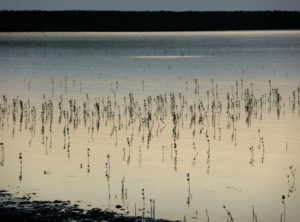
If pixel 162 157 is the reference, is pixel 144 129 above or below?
above

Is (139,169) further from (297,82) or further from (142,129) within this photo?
(297,82)

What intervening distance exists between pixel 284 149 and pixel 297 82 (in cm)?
2171

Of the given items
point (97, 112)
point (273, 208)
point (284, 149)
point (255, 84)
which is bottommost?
point (273, 208)

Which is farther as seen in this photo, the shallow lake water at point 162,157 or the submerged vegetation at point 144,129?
the submerged vegetation at point 144,129

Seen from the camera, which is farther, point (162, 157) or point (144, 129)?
point (144, 129)

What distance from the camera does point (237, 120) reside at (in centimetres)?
2508

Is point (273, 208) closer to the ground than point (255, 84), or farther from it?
closer to the ground

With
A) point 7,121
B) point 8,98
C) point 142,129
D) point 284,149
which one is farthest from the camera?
point 8,98

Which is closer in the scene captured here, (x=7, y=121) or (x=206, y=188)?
(x=206, y=188)

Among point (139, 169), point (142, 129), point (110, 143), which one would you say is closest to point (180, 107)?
point (142, 129)

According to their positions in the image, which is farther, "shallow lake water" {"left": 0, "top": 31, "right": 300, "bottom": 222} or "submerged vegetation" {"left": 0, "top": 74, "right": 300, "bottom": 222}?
"submerged vegetation" {"left": 0, "top": 74, "right": 300, "bottom": 222}

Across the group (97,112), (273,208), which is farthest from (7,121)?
(273,208)

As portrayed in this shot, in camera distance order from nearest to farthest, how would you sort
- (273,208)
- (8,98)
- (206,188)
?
(273,208), (206,188), (8,98)

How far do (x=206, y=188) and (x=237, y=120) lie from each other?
33.5 feet
